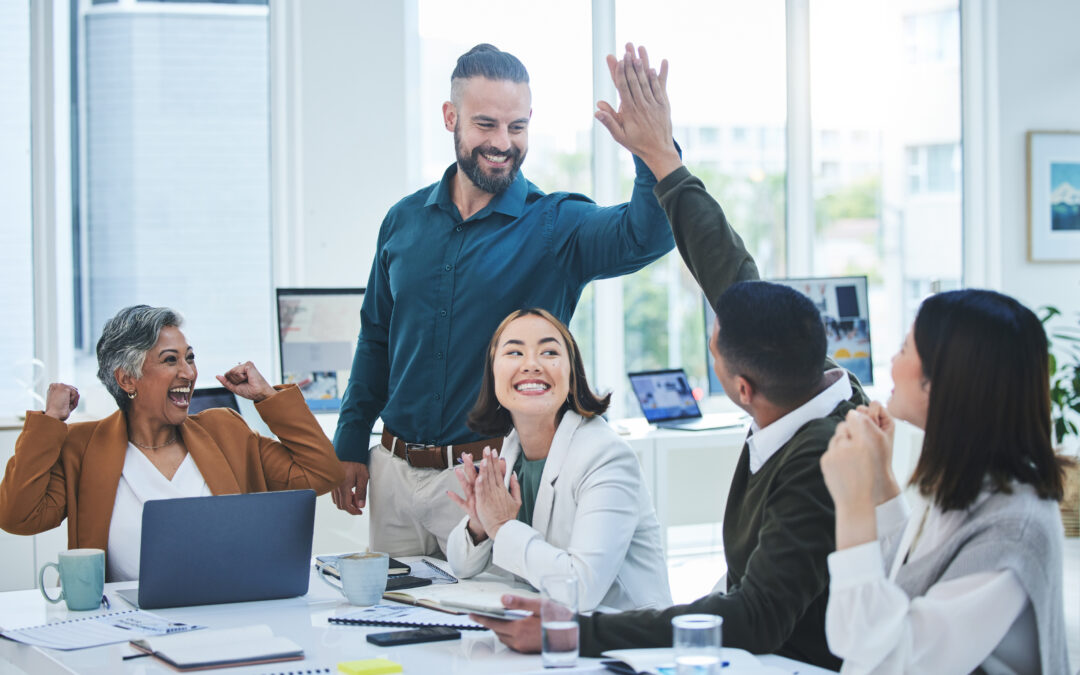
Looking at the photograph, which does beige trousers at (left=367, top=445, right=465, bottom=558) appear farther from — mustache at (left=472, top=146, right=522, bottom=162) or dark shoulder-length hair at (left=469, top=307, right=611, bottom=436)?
mustache at (left=472, top=146, right=522, bottom=162)

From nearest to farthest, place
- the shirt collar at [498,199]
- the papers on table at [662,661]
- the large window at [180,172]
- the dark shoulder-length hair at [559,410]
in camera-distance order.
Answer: the papers on table at [662,661] → the dark shoulder-length hair at [559,410] → the shirt collar at [498,199] → the large window at [180,172]

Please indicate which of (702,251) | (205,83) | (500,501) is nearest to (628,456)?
(500,501)

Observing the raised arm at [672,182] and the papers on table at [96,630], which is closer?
the papers on table at [96,630]

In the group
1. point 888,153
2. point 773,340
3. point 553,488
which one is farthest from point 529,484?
point 888,153

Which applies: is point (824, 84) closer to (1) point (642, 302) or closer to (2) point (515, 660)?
(1) point (642, 302)

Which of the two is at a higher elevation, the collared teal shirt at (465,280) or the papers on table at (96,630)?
the collared teal shirt at (465,280)

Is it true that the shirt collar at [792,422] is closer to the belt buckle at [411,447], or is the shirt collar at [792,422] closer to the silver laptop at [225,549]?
the silver laptop at [225,549]

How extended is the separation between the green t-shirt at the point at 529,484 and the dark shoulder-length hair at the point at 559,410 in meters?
0.11

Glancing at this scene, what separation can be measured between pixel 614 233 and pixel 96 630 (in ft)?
4.65

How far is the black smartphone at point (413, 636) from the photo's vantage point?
1744 mm

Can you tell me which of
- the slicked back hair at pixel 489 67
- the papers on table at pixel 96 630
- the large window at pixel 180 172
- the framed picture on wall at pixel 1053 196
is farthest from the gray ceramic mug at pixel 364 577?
the framed picture on wall at pixel 1053 196

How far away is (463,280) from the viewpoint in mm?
2740

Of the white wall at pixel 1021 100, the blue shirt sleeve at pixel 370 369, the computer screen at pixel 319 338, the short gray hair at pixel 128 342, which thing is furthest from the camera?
the white wall at pixel 1021 100

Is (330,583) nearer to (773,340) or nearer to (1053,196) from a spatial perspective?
(773,340)
